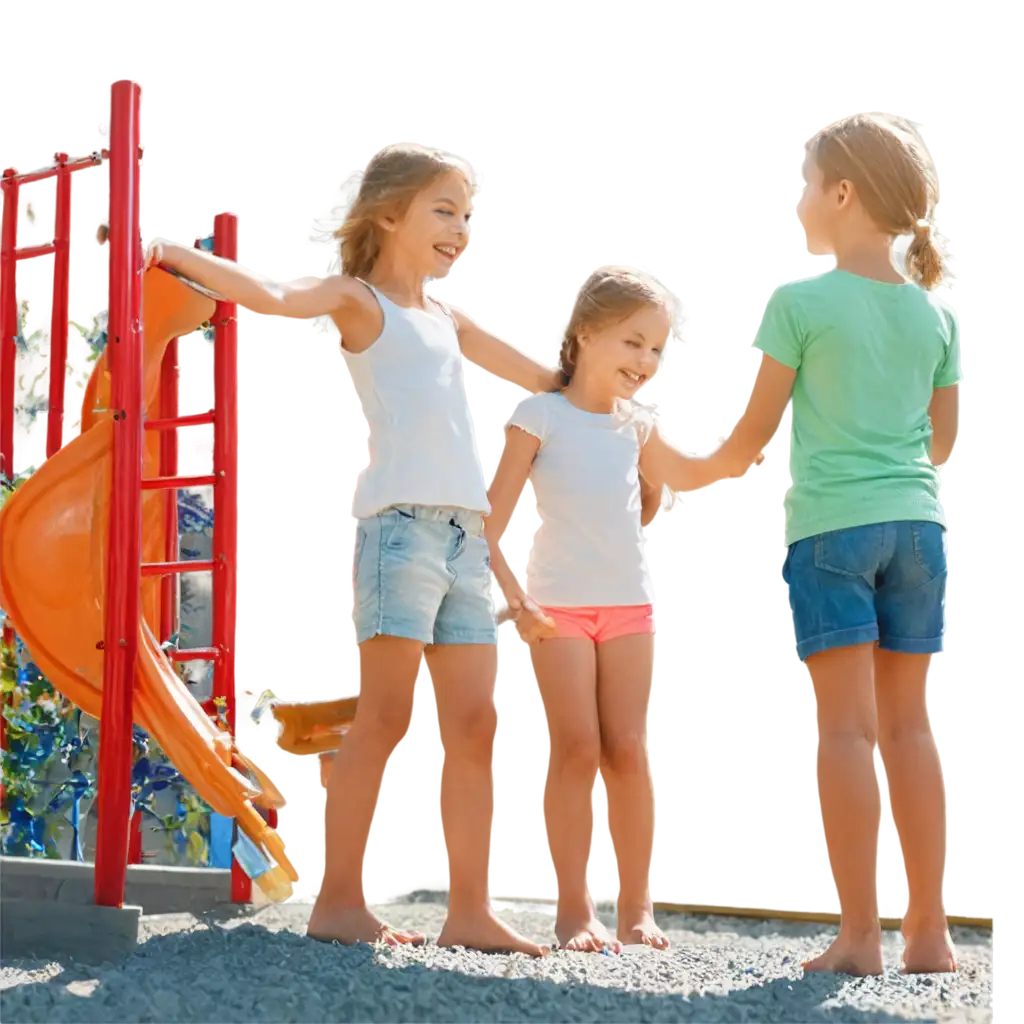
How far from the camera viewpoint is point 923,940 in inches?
112

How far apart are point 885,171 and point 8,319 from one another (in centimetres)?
222

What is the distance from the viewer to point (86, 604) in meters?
3.15

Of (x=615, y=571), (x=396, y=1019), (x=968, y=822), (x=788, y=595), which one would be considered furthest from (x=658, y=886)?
(x=396, y=1019)

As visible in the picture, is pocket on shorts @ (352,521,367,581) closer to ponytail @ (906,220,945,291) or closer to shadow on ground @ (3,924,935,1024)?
shadow on ground @ (3,924,935,1024)

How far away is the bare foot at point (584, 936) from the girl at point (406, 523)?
18 cm

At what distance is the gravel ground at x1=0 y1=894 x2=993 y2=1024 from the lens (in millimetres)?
2395

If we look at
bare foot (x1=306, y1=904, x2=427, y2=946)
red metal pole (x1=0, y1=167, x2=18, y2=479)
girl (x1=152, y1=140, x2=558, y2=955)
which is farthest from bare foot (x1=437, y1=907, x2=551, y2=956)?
red metal pole (x1=0, y1=167, x2=18, y2=479)

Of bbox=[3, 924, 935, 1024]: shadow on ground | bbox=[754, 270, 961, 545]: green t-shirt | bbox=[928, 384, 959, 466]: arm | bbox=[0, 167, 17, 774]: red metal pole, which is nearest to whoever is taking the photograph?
bbox=[3, 924, 935, 1024]: shadow on ground

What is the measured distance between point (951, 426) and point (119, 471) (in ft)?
5.39

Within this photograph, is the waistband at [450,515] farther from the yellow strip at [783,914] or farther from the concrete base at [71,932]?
the yellow strip at [783,914]

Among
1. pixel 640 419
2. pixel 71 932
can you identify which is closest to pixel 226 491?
pixel 640 419

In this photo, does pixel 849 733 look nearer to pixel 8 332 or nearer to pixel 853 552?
pixel 853 552

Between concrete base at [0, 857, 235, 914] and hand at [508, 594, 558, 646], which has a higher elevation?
hand at [508, 594, 558, 646]

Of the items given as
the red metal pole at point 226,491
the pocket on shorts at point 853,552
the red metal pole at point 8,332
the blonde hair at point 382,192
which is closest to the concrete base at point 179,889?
the red metal pole at point 226,491
